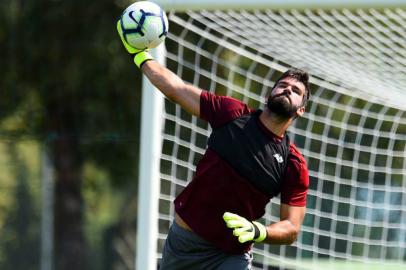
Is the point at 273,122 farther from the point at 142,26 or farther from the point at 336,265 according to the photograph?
the point at 336,265

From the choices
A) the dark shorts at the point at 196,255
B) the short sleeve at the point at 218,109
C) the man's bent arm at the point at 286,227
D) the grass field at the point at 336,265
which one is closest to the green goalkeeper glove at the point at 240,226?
the man's bent arm at the point at 286,227

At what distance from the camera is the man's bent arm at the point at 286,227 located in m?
4.99

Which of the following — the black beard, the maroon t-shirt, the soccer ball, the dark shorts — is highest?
the soccer ball

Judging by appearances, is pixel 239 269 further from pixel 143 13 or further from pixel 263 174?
pixel 143 13

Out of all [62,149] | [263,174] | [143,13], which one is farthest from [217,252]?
[62,149]

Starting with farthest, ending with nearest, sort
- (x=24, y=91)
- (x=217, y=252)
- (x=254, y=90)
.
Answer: (x=24, y=91) < (x=254, y=90) < (x=217, y=252)

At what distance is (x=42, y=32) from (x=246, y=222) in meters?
10.0

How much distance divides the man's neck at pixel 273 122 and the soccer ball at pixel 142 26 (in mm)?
698

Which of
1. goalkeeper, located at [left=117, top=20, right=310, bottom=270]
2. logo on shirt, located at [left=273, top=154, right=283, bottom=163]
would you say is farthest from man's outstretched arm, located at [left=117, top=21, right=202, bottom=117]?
logo on shirt, located at [left=273, top=154, right=283, bottom=163]

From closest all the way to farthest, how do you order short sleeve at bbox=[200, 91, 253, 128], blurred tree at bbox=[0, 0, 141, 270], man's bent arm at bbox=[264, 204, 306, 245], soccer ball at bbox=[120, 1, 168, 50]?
man's bent arm at bbox=[264, 204, 306, 245] < short sleeve at bbox=[200, 91, 253, 128] < soccer ball at bbox=[120, 1, 168, 50] < blurred tree at bbox=[0, 0, 141, 270]

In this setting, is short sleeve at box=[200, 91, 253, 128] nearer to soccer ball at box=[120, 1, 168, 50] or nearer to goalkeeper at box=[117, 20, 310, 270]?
goalkeeper at box=[117, 20, 310, 270]

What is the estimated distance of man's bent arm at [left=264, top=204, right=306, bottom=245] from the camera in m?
4.99

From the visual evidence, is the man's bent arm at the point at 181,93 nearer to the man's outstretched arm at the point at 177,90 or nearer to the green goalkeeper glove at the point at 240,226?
the man's outstretched arm at the point at 177,90

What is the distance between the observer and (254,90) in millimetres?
10570
